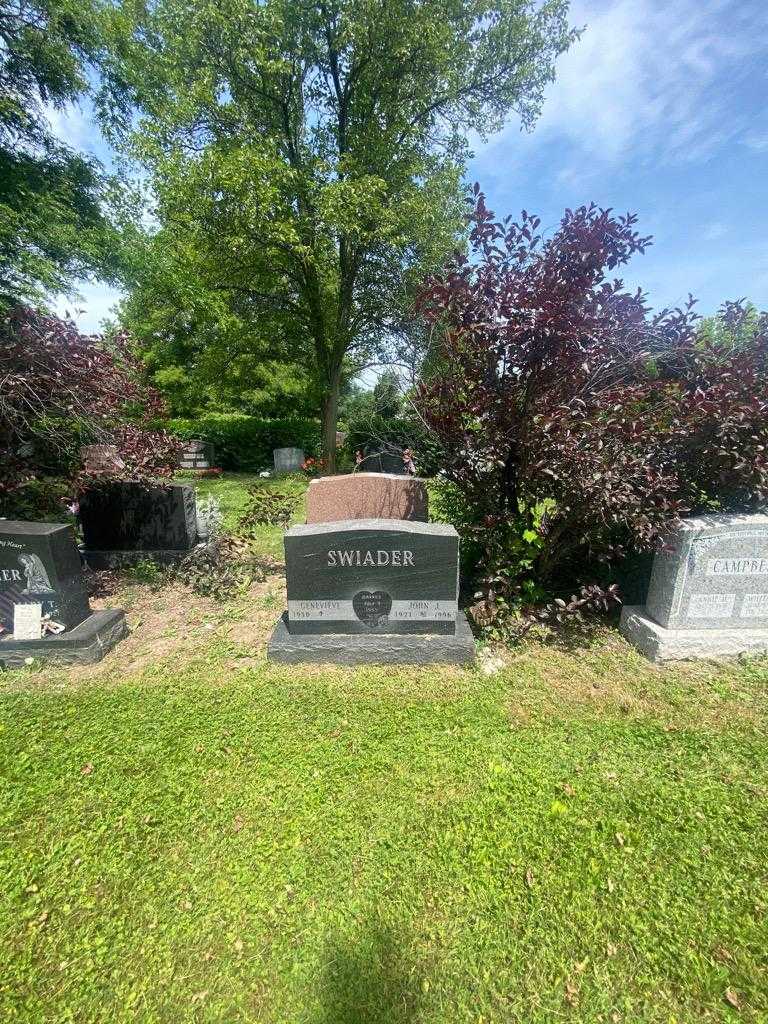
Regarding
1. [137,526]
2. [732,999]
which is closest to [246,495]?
[137,526]

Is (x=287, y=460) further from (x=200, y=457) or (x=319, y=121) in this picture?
(x=319, y=121)

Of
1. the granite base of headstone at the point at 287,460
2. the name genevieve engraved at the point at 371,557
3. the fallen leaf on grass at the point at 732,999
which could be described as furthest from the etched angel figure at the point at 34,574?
the granite base of headstone at the point at 287,460

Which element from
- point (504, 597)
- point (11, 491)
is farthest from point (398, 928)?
point (11, 491)

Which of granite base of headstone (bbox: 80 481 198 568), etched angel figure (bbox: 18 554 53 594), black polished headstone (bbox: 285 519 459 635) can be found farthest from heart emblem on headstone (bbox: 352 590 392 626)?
granite base of headstone (bbox: 80 481 198 568)

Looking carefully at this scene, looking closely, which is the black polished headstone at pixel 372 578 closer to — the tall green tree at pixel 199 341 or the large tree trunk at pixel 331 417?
the tall green tree at pixel 199 341

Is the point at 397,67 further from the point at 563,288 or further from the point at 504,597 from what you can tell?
the point at 504,597

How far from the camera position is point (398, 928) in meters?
1.76

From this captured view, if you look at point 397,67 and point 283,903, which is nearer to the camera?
point 283,903

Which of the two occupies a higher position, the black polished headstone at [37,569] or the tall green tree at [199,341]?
the tall green tree at [199,341]

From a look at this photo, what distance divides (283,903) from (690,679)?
306 cm

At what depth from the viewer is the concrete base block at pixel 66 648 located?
3.54 meters

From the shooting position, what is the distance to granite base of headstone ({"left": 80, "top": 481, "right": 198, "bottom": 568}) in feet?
18.9

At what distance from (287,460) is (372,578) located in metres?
14.4

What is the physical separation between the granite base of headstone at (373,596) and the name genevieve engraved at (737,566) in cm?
193
